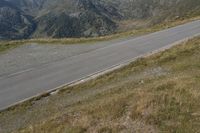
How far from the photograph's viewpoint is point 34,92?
17.8m

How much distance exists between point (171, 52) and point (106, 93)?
10425 mm

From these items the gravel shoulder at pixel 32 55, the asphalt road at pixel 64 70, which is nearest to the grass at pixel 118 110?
the asphalt road at pixel 64 70

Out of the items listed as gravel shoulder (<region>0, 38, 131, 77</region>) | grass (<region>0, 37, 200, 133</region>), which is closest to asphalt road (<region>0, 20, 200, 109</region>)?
gravel shoulder (<region>0, 38, 131, 77</region>)

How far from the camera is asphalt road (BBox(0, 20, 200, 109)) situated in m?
18.2

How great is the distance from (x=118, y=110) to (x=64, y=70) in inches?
496

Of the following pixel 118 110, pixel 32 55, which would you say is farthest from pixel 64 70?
pixel 118 110

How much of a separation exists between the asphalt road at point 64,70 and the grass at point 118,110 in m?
1.92

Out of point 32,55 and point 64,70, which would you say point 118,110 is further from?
point 32,55

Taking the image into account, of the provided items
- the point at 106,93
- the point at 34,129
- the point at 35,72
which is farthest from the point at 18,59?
the point at 34,129

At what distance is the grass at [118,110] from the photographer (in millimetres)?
9438

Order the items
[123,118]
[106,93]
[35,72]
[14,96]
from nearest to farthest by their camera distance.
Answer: [123,118] < [106,93] < [14,96] < [35,72]

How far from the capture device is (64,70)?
905 inches

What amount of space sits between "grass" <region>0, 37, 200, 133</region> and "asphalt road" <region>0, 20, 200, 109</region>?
1.92 m

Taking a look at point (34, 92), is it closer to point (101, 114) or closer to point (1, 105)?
point (1, 105)
